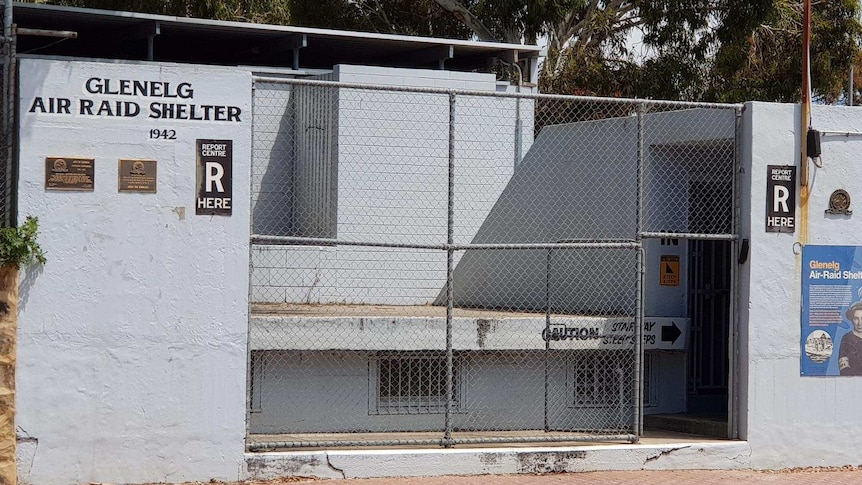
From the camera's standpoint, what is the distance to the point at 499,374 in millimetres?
11422

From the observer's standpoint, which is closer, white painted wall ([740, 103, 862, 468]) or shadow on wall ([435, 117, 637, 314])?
white painted wall ([740, 103, 862, 468])

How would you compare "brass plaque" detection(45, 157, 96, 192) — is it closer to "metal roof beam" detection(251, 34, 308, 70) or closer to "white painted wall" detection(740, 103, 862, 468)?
"white painted wall" detection(740, 103, 862, 468)

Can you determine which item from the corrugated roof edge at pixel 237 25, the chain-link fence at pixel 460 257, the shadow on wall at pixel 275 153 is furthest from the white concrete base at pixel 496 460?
the corrugated roof edge at pixel 237 25

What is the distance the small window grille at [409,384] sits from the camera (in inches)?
435

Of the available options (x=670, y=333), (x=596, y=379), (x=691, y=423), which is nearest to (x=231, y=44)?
(x=596, y=379)

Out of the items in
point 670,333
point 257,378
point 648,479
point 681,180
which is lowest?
point 648,479

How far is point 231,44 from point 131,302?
26.9 ft

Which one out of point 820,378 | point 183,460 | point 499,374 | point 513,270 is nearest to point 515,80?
point 513,270

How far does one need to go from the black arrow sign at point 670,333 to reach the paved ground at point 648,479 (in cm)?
195

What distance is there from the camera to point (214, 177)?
8.98 meters

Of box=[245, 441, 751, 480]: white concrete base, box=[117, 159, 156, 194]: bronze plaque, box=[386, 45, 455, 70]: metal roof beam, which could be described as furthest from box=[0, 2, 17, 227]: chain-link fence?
box=[386, 45, 455, 70]: metal roof beam

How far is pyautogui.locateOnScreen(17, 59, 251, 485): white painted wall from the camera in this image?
8570mm

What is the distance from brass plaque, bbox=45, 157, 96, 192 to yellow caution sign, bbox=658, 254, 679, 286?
605 centimetres

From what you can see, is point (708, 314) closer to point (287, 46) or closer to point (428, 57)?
point (428, 57)
